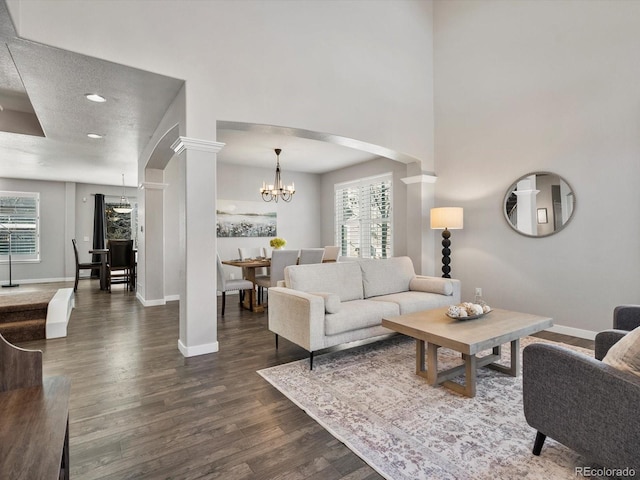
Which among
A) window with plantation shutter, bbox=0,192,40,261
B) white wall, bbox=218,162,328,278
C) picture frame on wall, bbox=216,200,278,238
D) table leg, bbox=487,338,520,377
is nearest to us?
table leg, bbox=487,338,520,377

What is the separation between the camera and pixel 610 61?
138 inches

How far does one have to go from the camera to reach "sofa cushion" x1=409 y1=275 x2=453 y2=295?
12.6 ft

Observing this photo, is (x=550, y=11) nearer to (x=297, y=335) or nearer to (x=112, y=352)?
(x=297, y=335)

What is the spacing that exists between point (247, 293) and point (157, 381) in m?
2.73

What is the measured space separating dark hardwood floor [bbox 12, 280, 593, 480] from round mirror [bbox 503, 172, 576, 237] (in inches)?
51.7

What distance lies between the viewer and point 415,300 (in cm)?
358

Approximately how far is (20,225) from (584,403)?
11.2 metres

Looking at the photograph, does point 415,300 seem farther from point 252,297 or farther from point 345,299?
point 252,297

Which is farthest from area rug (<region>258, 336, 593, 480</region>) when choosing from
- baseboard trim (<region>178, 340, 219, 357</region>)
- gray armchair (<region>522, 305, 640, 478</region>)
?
baseboard trim (<region>178, 340, 219, 357</region>)

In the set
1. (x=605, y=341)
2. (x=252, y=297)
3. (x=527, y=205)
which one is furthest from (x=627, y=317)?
(x=252, y=297)

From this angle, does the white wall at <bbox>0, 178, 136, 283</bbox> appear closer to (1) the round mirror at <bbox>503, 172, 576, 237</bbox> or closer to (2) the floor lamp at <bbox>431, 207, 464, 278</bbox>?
(2) the floor lamp at <bbox>431, 207, 464, 278</bbox>

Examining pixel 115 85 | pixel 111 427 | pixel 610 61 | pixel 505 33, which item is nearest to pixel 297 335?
pixel 111 427

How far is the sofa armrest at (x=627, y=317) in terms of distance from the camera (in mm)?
2279

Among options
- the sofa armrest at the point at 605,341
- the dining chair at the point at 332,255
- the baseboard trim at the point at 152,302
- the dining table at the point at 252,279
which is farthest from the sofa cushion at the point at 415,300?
the baseboard trim at the point at 152,302
